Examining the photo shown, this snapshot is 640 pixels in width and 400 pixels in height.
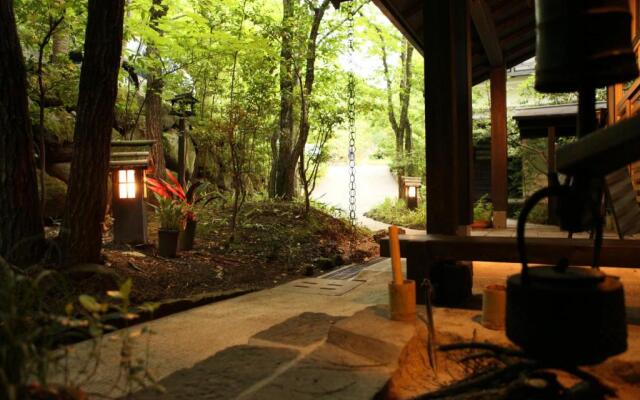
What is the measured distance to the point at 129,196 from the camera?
653cm

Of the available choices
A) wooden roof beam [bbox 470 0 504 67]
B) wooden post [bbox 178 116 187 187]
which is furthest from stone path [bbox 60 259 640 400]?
wooden post [bbox 178 116 187 187]

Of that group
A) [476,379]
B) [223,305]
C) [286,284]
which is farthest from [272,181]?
[476,379]

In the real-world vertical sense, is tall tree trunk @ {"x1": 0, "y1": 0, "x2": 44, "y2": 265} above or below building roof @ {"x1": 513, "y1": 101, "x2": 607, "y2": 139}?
below

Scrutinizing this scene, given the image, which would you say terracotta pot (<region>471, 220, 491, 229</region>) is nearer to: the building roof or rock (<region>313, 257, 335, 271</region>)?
the building roof

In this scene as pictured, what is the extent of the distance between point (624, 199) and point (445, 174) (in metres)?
2.37

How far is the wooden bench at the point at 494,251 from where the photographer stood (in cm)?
322

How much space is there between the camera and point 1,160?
407cm

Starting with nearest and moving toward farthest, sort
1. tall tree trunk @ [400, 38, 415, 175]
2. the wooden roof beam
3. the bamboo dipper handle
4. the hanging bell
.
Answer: the hanging bell, the bamboo dipper handle, the wooden roof beam, tall tree trunk @ [400, 38, 415, 175]

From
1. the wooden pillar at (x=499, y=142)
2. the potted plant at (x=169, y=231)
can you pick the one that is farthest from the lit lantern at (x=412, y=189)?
the potted plant at (x=169, y=231)

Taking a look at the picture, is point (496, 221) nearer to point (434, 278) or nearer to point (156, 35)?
point (434, 278)

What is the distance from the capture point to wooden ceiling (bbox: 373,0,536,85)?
5.69 metres

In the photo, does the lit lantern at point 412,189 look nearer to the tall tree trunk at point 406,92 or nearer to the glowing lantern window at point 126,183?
the tall tree trunk at point 406,92

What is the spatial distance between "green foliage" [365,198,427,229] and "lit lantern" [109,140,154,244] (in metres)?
9.11

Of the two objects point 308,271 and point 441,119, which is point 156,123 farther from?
point 441,119
